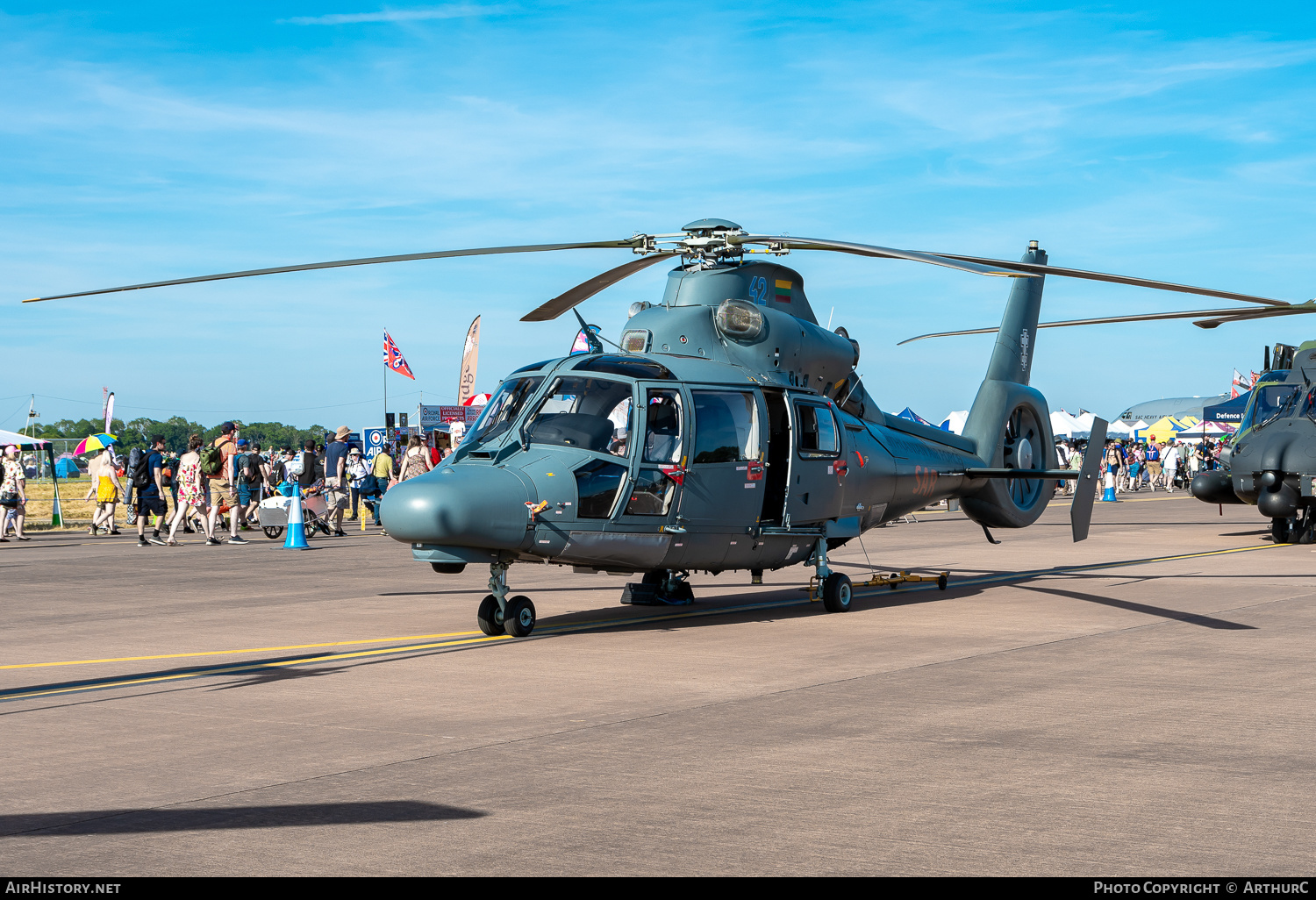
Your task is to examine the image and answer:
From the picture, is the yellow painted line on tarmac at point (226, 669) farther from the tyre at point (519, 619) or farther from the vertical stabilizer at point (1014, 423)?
the vertical stabilizer at point (1014, 423)

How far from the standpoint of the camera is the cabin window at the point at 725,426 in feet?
39.1

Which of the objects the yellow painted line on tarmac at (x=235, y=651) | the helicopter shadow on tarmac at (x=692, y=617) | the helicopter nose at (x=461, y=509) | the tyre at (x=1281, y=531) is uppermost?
the helicopter nose at (x=461, y=509)

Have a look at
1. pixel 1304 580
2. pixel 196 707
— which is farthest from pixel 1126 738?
pixel 1304 580

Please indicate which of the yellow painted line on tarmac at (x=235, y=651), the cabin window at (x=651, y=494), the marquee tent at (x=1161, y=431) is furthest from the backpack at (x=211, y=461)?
the marquee tent at (x=1161, y=431)

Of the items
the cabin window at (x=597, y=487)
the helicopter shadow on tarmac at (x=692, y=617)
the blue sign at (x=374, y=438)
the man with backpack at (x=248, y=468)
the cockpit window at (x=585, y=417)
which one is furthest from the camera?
the blue sign at (x=374, y=438)

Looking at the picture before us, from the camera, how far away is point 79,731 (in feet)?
24.0

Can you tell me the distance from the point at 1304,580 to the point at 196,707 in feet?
44.2

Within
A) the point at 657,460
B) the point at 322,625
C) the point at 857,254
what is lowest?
the point at 322,625

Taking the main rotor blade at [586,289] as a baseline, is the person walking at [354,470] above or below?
below

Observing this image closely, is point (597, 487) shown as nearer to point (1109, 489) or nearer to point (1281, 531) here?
point (1281, 531)

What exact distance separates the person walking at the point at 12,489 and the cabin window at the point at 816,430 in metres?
18.7

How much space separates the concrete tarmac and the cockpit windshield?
32.4 ft

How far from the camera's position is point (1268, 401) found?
929 inches

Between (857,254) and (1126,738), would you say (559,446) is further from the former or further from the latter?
(1126,738)
